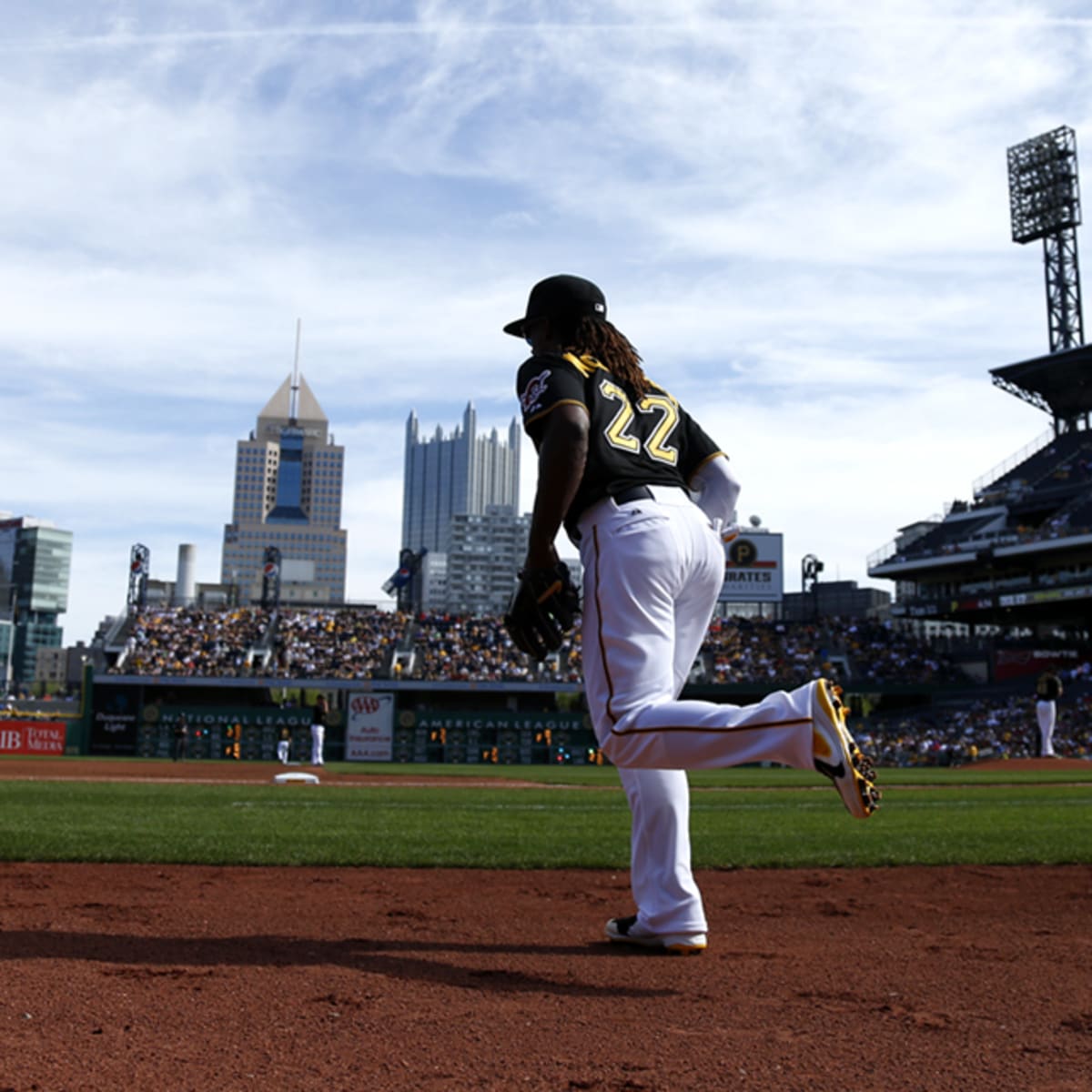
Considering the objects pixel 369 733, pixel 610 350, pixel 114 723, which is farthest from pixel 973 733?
pixel 610 350

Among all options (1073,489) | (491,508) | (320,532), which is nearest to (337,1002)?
(1073,489)

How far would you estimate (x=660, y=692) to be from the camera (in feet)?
12.2

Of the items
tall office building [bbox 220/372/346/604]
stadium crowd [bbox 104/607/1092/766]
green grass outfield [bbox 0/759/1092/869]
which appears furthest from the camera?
tall office building [bbox 220/372/346/604]

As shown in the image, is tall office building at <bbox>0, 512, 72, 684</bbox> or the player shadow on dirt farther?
tall office building at <bbox>0, 512, 72, 684</bbox>

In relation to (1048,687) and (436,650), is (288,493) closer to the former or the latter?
(436,650)

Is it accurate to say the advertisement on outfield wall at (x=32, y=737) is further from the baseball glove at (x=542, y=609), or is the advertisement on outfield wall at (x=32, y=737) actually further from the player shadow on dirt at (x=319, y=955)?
the baseball glove at (x=542, y=609)

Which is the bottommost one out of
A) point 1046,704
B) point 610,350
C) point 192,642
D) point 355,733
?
point 355,733

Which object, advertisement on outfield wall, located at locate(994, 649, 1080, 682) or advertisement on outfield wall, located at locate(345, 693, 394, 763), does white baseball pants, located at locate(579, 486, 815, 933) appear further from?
advertisement on outfield wall, located at locate(994, 649, 1080, 682)

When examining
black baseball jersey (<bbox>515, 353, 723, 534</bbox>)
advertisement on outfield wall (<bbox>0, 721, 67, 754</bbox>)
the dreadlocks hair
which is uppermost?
the dreadlocks hair

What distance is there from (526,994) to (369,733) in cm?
3601

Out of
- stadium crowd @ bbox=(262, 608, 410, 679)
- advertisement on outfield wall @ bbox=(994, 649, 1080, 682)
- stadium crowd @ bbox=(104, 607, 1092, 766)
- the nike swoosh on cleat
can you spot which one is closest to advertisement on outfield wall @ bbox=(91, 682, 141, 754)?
stadium crowd @ bbox=(104, 607, 1092, 766)

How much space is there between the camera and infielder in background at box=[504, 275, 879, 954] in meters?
3.46

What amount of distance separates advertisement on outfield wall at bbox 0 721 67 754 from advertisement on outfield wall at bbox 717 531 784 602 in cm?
3087

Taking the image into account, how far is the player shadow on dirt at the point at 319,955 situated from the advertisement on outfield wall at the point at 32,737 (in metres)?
33.2
